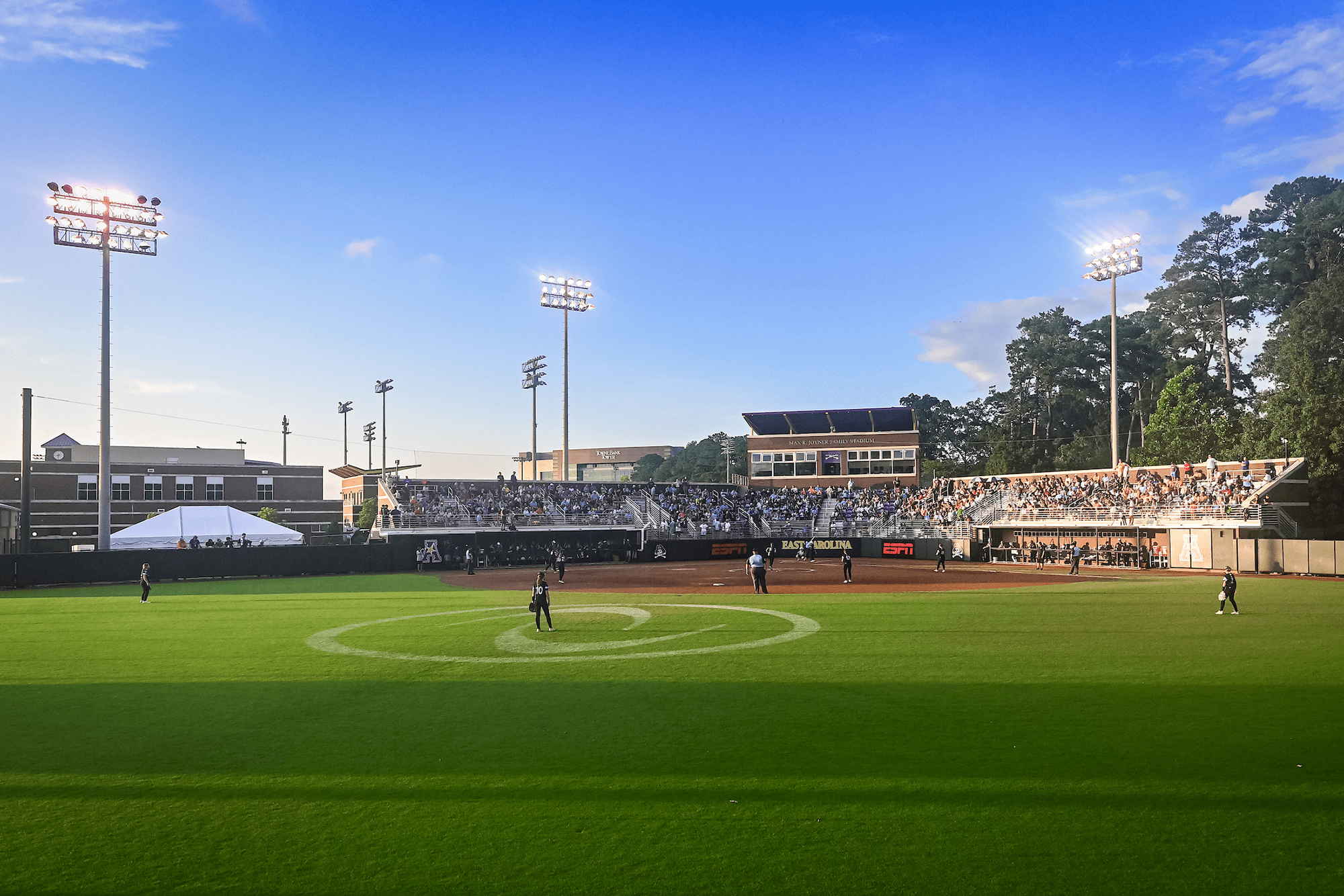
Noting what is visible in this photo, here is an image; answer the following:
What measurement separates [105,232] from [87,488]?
4654cm

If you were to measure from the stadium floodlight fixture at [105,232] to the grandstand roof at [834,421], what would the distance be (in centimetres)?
5118

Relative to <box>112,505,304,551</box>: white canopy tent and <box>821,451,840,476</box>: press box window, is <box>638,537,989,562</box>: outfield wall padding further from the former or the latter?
<box>112,505,304,551</box>: white canopy tent

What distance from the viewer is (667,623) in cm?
2330

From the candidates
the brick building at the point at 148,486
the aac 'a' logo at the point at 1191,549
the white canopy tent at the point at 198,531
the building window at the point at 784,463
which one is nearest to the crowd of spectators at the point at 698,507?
the building window at the point at 784,463

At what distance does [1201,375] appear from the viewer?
8275 cm

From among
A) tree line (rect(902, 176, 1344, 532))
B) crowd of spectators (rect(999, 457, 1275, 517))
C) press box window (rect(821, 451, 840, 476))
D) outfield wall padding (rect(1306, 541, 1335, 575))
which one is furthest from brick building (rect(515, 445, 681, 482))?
outfield wall padding (rect(1306, 541, 1335, 575))

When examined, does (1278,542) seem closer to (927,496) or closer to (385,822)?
(927,496)

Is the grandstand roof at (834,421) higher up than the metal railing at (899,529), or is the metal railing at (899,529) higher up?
the grandstand roof at (834,421)

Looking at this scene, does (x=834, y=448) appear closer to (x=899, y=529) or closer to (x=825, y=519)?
(x=825, y=519)

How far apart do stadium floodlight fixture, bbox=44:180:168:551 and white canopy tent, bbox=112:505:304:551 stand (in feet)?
18.8

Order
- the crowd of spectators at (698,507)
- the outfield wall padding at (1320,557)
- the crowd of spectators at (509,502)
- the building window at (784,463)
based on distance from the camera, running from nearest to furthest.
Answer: the outfield wall padding at (1320,557) < the crowd of spectators at (509,502) < the crowd of spectators at (698,507) < the building window at (784,463)

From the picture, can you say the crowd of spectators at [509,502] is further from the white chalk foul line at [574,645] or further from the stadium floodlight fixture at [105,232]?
the white chalk foul line at [574,645]

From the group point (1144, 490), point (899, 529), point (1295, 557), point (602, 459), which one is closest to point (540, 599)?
point (1295, 557)

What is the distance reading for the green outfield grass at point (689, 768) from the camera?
7074mm
